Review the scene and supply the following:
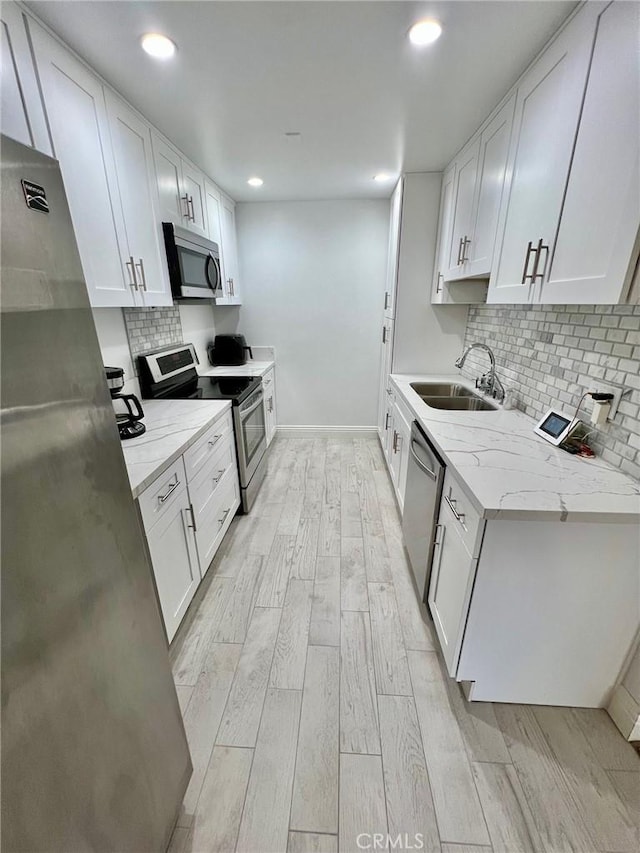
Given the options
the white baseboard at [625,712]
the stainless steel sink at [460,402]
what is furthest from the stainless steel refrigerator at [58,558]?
the stainless steel sink at [460,402]

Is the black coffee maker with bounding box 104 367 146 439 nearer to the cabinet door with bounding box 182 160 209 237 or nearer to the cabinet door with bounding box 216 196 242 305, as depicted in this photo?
the cabinet door with bounding box 182 160 209 237

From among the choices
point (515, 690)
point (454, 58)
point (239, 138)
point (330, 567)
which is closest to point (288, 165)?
point (239, 138)

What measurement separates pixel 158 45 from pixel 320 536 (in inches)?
98.6

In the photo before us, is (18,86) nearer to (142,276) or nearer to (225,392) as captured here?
(142,276)

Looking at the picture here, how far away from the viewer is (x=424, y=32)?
47.4 inches

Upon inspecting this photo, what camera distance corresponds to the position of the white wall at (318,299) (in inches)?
134

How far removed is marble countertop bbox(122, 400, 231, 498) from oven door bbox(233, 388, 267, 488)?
0.20m

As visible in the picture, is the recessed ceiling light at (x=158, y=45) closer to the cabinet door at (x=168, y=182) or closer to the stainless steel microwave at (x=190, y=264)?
the cabinet door at (x=168, y=182)

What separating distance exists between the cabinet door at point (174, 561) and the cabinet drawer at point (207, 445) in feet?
0.45

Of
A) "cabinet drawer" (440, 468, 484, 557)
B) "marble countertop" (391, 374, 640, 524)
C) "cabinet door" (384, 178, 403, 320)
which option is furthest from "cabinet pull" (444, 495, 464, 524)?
"cabinet door" (384, 178, 403, 320)

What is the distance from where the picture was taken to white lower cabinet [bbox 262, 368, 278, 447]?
3.36m

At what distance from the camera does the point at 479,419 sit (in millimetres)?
1785

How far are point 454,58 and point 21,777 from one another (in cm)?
235

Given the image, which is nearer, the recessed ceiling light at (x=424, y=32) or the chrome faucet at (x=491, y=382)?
the recessed ceiling light at (x=424, y=32)
